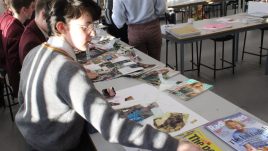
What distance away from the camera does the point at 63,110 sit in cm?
114

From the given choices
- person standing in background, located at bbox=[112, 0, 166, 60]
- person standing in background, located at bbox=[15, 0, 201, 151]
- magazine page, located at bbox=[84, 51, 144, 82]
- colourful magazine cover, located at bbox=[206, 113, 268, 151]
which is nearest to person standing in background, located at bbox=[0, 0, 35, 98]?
magazine page, located at bbox=[84, 51, 144, 82]

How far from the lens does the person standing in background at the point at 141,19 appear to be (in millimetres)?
2924

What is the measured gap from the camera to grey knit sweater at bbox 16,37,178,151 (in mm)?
939

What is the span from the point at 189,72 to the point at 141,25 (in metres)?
1.37

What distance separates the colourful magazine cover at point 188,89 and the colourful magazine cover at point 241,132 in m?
0.30

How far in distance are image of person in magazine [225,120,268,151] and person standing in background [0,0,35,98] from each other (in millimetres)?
1728

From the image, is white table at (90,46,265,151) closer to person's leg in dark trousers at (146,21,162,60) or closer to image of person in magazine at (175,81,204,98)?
image of person in magazine at (175,81,204,98)

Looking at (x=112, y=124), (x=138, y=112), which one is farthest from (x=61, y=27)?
(x=138, y=112)

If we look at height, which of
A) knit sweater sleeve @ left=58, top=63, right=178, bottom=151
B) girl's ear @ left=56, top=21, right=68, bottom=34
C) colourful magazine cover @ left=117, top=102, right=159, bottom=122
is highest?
girl's ear @ left=56, top=21, right=68, bottom=34

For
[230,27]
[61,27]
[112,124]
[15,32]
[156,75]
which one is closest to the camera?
[112,124]

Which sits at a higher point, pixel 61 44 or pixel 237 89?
pixel 61 44

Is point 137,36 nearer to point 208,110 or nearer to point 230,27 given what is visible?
point 230,27

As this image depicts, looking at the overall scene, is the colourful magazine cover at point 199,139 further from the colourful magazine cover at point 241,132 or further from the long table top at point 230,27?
the long table top at point 230,27

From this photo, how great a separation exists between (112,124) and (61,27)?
0.44 m
